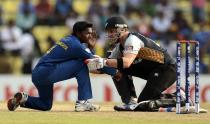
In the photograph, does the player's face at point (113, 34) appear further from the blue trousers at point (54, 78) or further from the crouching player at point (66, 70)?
the blue trousers at point (54, 78)

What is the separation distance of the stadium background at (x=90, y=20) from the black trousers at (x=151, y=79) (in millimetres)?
6636

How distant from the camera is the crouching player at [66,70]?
10.4 metres

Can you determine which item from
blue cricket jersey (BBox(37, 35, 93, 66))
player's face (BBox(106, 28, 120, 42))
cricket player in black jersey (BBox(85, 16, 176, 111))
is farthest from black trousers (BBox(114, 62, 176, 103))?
blue cricket jersey (BBox(37, 35, 93, 66))

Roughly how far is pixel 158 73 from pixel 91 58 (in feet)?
4.08

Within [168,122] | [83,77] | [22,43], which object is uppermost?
[22,43]

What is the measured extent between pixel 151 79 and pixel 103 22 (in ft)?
30.0

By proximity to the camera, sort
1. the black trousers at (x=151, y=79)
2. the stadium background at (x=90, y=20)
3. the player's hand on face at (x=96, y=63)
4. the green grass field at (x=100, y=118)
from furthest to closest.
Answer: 1. the stadium background at (x=90, y=20)
2. the black trousers at (x=151, y=79)
3. the player's hand on face at (x=96, y=63)
4. the green grass field at (x=100, y=118)

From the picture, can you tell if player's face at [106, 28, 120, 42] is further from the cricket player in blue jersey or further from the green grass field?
the green grass field

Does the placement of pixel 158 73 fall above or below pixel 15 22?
below

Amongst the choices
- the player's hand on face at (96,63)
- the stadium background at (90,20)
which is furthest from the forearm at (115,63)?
the stadium background at (90,20)

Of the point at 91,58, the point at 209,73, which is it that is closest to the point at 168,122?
the point at 91,58

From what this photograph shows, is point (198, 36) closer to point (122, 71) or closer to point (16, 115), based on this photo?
point (122, 71)

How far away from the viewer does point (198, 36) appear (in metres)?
19.2

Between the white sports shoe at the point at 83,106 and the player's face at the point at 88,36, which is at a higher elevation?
the player's face at the point at 88,36
